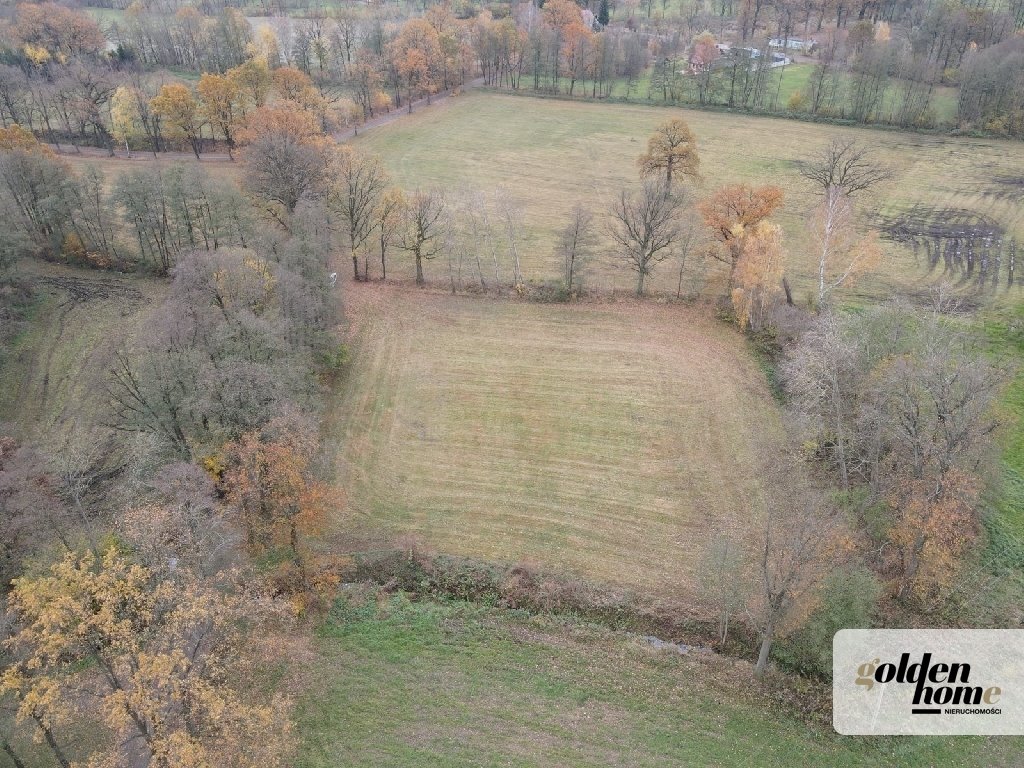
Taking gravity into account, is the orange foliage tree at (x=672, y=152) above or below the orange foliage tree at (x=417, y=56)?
below

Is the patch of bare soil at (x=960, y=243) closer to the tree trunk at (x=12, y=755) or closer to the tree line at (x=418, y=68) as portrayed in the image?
the tree line at (x=418, y=68)

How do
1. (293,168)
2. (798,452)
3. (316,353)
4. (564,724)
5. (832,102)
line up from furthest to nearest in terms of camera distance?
(832,102) < (293,168) < (316,353) < (798,452) < (564,724)

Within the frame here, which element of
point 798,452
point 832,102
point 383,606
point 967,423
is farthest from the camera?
point 832,102

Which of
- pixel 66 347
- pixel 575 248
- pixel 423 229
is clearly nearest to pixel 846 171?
pixel 575 248

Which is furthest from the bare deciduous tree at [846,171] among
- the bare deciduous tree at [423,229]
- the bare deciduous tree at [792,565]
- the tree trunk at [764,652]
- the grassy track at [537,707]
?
the grassy track at [537,707]

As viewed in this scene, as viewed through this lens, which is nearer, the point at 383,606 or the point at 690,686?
the point at 690,686

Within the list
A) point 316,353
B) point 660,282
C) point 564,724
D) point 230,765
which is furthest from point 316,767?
point 660,282

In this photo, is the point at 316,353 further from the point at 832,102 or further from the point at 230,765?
the point at 832,102
